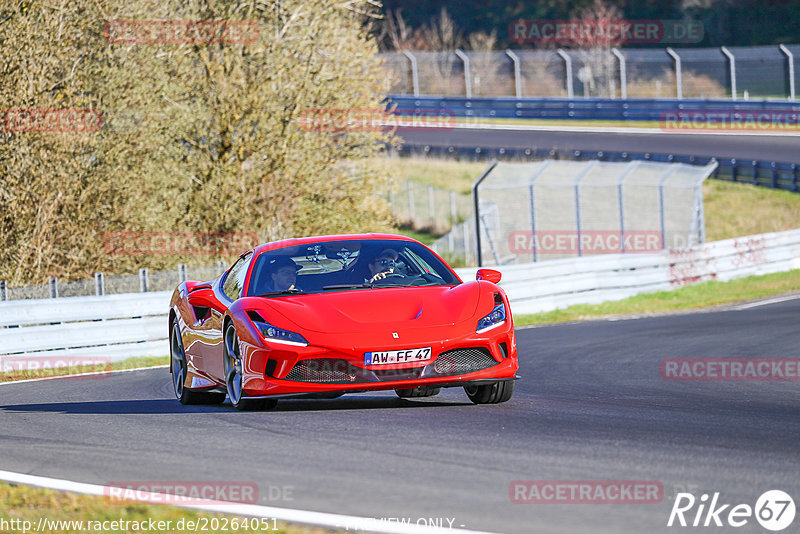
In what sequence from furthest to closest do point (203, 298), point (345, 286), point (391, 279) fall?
point (203, 298)
point (391, 279)
point (345, 286)

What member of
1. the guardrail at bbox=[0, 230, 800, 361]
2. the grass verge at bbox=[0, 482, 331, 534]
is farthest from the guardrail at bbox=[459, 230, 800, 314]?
the grass verge at bbox=[0, 482, 331, 534]

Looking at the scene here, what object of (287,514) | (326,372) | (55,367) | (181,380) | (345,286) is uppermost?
(345,286)

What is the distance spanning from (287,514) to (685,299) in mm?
18802

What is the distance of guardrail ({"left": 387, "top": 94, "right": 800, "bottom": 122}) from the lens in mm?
43531

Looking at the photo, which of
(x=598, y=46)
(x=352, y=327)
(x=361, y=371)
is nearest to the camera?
(x=361, y=371)

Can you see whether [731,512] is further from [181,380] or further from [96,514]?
[181,380]

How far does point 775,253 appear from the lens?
26.5m

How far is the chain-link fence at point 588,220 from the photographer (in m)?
27.8

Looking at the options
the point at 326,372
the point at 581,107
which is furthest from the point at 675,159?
the point at 326,372

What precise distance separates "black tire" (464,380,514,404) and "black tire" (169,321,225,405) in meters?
2.38

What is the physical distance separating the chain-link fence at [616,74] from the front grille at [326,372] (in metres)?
36.0

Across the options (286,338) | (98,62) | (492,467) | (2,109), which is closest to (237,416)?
(286,338)

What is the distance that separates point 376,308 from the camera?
27.5 feet

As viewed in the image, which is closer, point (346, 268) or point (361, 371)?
point (361, 371)
